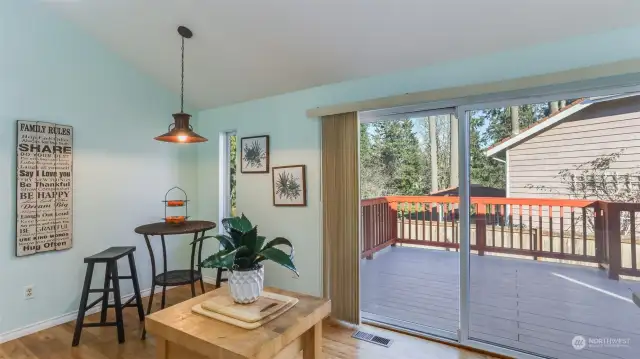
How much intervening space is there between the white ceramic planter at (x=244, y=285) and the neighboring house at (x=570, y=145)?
1.99 meters

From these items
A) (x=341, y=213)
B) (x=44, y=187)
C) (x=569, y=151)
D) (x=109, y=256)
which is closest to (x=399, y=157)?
(x=341, y=213)

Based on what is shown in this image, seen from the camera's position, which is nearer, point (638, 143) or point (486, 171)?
point (638, 143)

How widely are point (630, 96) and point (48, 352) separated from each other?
444 centimetres

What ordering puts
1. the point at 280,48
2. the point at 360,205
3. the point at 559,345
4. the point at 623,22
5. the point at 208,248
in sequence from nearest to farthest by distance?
the point at 623,22 < the point at 559,345 < the point at 280,48 < the point at 360,205 < the point at 208,248

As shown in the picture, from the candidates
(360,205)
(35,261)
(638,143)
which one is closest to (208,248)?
(35,261)

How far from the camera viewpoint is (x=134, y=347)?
2492 millimetres

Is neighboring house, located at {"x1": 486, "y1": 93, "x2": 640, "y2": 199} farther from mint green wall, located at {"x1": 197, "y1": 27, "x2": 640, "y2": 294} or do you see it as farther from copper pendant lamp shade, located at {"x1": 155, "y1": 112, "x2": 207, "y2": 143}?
copper pendant lamp shade, located at {"x1": 155, "y1": 112, "x2": 207, "y2": 143}

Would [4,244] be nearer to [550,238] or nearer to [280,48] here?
[280,48]

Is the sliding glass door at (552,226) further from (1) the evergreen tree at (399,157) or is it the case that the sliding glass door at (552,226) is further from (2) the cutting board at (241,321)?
(2) the cutting board at (241,321)

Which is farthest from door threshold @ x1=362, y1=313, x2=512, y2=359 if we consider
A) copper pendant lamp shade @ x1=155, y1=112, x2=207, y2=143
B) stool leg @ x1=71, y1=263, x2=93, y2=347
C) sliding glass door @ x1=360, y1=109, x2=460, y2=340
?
stool leg @ x1=71, y1=263, x2=93, y2=347

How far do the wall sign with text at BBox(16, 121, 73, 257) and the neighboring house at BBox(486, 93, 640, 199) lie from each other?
3.68 meters

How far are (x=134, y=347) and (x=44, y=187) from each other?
159cm

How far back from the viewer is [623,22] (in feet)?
6.32

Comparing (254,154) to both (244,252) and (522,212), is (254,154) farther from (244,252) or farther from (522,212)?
(522,212)
